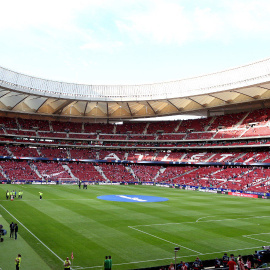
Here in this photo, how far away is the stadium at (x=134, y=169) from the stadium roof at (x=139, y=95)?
10.2 inches

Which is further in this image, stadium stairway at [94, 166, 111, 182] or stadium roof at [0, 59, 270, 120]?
stadium stairway at [94, 166, 111, 182]

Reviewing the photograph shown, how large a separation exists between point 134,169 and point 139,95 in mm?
18304

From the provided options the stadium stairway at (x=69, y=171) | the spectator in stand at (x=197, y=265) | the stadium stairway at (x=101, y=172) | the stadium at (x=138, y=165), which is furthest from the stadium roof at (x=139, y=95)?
the spectator in stand at (x=197, y=265)

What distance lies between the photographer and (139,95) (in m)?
72.1

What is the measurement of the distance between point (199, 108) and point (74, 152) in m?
→ 33.2

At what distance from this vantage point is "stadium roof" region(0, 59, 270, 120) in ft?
197

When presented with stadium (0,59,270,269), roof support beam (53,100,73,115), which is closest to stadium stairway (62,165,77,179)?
stadium (0,59,270,269)

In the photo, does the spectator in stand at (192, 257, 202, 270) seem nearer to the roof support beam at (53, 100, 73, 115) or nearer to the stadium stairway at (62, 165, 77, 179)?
the stadium stairway at (62, 165, 77, 179)

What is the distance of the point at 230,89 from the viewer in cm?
5947

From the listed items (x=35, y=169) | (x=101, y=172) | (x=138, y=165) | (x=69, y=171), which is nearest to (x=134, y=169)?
(x=138, y=165)

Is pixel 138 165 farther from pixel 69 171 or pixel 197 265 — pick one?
pixel 197 265

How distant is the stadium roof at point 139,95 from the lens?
197 ft

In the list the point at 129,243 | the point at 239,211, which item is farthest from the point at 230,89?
the point at 129,243

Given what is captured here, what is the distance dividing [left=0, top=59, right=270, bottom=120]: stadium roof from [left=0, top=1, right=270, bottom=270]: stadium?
26 centimetres
